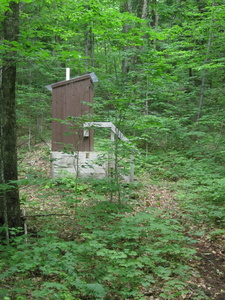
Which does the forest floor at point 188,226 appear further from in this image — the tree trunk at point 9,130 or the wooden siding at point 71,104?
the wooden siding at point 71,104

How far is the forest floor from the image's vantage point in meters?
3.73

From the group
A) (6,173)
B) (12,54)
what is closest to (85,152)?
(6,173)

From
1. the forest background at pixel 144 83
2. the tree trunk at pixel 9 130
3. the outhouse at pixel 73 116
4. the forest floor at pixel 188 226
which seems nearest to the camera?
the forest floor at pixel 188 226

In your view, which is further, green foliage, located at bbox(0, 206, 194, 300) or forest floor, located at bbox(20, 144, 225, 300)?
forest floor, located at bbox(20, 144, 225, 300)

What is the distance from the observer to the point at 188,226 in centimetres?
555

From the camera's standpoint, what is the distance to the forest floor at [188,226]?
3727 mm

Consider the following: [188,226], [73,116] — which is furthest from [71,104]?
[188,226]

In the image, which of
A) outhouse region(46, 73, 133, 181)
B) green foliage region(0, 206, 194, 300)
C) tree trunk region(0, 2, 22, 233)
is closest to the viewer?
green foliage region(0, 206, 194, 300)

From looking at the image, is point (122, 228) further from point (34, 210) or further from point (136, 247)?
point (34, 210)

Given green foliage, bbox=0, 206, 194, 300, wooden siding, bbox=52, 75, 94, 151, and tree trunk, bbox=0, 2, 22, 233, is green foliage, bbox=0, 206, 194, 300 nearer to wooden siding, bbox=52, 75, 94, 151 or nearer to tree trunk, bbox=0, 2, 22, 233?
tree trunk, bbox=0, 2, 22, 233

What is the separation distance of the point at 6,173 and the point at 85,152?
3.83 m

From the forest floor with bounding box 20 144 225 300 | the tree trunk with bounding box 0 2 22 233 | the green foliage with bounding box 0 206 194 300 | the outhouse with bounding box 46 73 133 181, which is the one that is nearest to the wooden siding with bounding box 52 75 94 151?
the outhouse with bounding box 46 73 133 181

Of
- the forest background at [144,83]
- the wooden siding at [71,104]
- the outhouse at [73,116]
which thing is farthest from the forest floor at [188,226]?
the wooden siding at [71,104]

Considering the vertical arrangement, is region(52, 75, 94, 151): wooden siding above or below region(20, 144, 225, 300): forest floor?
above
